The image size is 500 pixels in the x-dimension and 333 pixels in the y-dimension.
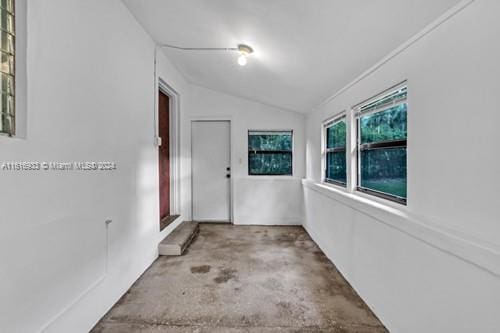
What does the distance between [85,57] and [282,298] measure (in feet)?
8.09

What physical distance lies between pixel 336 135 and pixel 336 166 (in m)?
0.41

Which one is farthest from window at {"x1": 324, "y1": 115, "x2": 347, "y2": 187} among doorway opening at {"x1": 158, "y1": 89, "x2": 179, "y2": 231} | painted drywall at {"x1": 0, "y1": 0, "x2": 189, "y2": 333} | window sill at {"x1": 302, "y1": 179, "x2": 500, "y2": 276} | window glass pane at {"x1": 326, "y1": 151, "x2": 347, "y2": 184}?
doorway opening at {"x1": 158, "y1": 89, "x2": 179, "y2": 231}

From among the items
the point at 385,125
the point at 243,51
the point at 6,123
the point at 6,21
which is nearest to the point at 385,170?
the point at 385,125

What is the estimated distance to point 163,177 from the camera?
12.4ft

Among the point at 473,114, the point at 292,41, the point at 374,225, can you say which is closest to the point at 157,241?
the point at 374,225

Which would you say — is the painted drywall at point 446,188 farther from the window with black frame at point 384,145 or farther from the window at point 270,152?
the window at point 270,152

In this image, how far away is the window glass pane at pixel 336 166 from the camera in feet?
10.1

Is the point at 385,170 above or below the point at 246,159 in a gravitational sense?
below

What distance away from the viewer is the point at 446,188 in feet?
4.39

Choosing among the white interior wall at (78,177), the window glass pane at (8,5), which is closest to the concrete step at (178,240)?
the white interior wall at (78,177)

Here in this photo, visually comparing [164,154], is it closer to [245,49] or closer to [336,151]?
[245,49]

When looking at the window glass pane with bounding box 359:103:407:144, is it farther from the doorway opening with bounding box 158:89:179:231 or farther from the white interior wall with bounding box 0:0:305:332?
the doorway opening with bounding box 158:89:179:231

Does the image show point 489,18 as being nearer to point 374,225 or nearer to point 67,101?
point 374,225
